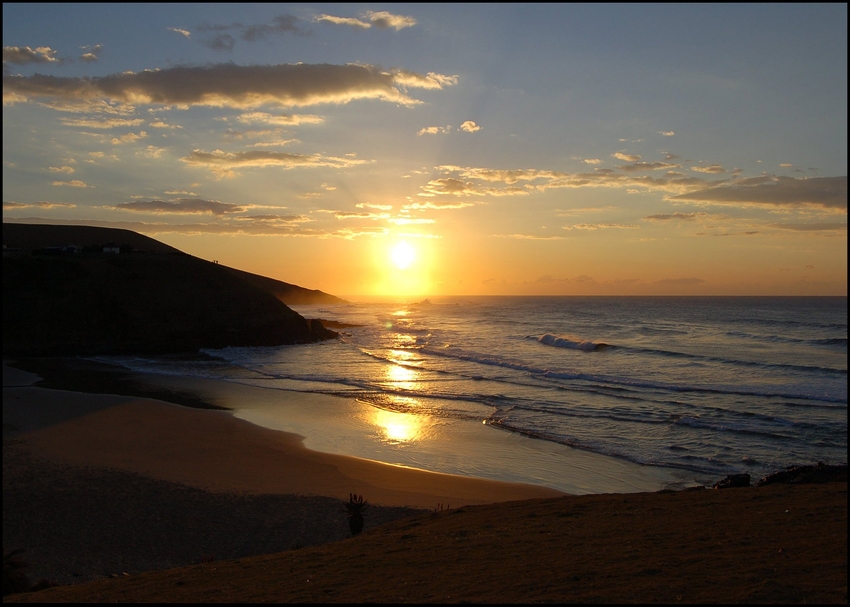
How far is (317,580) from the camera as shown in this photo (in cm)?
724

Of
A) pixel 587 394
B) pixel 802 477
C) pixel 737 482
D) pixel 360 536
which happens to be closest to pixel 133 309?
pixel 587 394

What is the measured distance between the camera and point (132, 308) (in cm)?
4691

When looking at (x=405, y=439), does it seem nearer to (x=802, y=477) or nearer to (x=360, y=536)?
(x=360, y=536)

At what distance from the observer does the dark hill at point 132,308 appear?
42.8 meters

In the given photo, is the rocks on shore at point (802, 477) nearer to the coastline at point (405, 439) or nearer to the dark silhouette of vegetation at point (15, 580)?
the coastline at point (405, 439)

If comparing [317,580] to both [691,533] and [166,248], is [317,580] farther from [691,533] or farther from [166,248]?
[166,248]

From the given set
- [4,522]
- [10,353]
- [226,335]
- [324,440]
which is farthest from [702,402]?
[10,353]

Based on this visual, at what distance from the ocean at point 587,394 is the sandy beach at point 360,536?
3.40 metres

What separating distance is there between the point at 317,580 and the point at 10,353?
42.0 metres

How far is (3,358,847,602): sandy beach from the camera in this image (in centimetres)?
678

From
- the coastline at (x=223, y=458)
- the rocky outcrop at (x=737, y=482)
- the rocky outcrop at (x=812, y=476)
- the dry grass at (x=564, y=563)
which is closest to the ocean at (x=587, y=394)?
the coastline at (x=223, y=458)

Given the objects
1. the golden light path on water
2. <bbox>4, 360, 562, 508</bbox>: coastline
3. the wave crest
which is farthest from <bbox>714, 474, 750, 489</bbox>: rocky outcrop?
the wave crest

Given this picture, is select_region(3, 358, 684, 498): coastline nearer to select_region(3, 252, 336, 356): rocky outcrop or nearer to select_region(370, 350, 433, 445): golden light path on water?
select_region(370, 350, 433, 445): golden light path on water

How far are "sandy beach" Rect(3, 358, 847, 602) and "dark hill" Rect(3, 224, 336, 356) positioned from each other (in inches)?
1085
